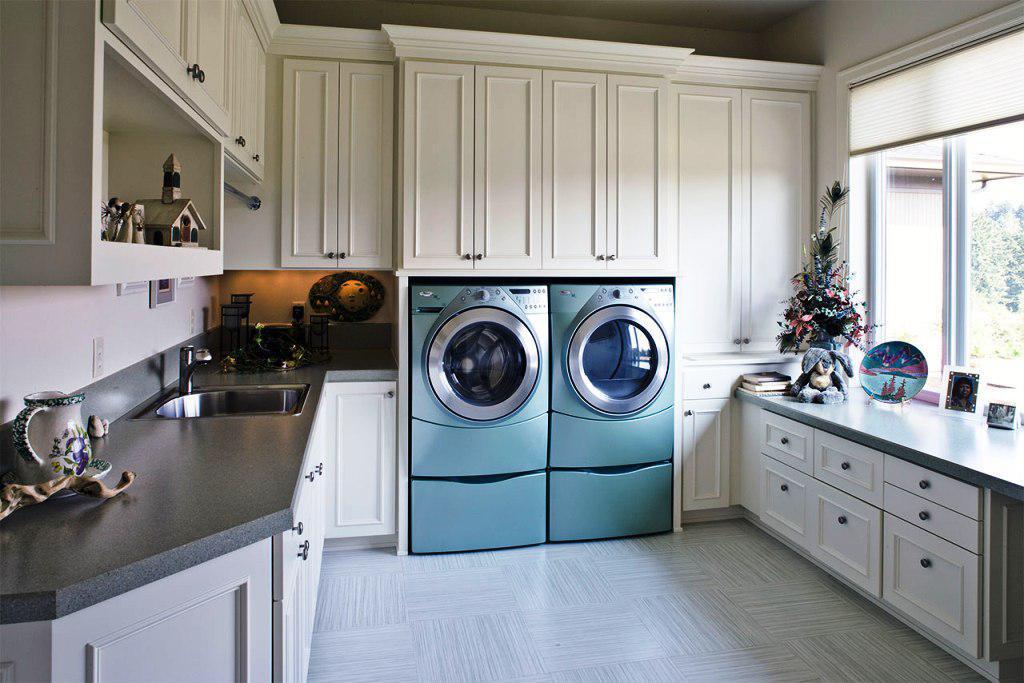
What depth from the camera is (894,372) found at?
3215 mm

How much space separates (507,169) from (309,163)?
95 cm

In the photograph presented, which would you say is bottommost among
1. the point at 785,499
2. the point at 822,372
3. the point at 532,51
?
the point at 785,499

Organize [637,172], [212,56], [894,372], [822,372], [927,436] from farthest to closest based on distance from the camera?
[637,172], [822,372], [894,372], [927,436], [212,56]

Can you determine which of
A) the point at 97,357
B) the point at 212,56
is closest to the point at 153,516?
the point at 97,357

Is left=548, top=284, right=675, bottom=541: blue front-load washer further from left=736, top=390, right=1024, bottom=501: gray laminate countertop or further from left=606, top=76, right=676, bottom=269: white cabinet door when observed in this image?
left=736, top=390, right=1024, bottom=501: gray laminate countertop

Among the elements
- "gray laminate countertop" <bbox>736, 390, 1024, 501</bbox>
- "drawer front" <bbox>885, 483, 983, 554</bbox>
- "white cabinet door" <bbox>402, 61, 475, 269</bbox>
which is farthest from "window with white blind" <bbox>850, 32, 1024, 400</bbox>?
"white cabinet door" <bbox>402, 61, 475, 269</bbox>

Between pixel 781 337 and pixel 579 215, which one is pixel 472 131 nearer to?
pixel 579 215

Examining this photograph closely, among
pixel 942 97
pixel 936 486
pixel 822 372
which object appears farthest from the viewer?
pixel 822 372

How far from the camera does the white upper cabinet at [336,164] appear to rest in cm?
332

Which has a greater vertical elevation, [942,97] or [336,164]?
[942,97]

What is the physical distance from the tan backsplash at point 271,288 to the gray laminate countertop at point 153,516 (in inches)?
69.1

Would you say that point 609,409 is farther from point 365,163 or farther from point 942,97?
point 942,97

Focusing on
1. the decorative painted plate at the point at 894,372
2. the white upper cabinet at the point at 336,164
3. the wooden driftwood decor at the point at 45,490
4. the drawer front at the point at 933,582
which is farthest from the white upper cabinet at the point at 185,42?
the decorative painted plate at the point at 894,372

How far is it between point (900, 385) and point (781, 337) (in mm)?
612
